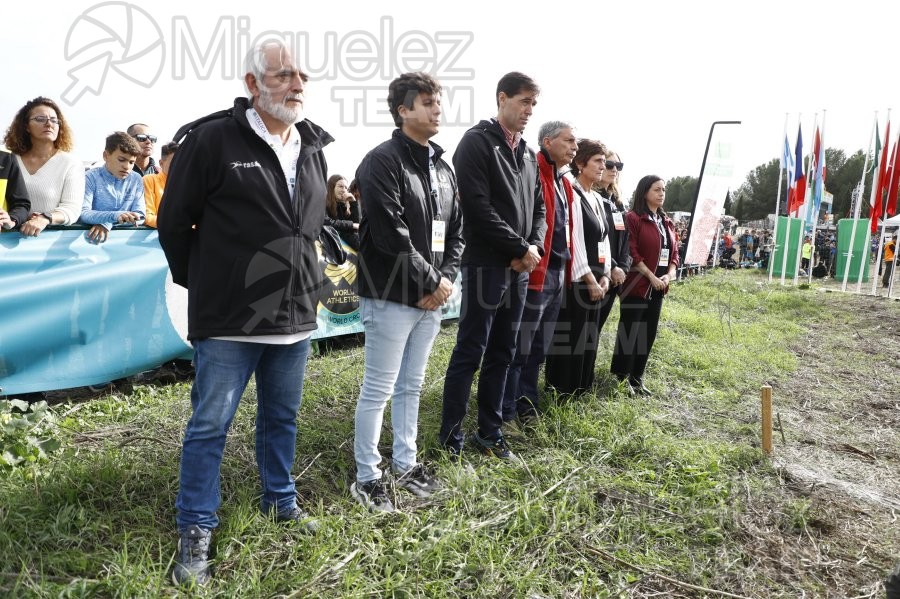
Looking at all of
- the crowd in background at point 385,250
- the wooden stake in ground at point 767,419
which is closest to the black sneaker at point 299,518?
the crowd in background at point 385,250

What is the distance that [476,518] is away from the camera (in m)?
2.64

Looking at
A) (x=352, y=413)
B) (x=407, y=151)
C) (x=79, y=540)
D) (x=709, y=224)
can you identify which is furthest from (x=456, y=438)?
(x=709, y=224)

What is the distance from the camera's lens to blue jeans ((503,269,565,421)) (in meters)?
3.74

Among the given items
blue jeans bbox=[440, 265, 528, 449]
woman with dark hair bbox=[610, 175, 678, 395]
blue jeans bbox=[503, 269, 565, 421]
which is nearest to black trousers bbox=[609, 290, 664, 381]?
woman with dark hair bbox=[610, 175, 678, 395]

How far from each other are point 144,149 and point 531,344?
4.16 m

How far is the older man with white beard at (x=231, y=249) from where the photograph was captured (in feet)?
6.97

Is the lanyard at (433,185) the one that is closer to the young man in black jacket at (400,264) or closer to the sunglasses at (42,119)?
the young man in black jacket at (400,264)

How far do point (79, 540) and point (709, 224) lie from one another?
37.1 ft

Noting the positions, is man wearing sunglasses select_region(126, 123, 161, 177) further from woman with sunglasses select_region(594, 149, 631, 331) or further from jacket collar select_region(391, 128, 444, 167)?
woman with sunglasses select_region(594, 149, 631, 331)

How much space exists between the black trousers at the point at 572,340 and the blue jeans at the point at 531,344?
0.76ft

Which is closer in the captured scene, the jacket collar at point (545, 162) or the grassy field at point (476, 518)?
the grassy field at point (476, 518)

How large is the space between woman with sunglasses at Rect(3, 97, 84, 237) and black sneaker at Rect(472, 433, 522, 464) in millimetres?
3236

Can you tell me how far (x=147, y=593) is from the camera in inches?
76.1

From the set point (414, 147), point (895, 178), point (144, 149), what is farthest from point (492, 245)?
point (895, 178)
